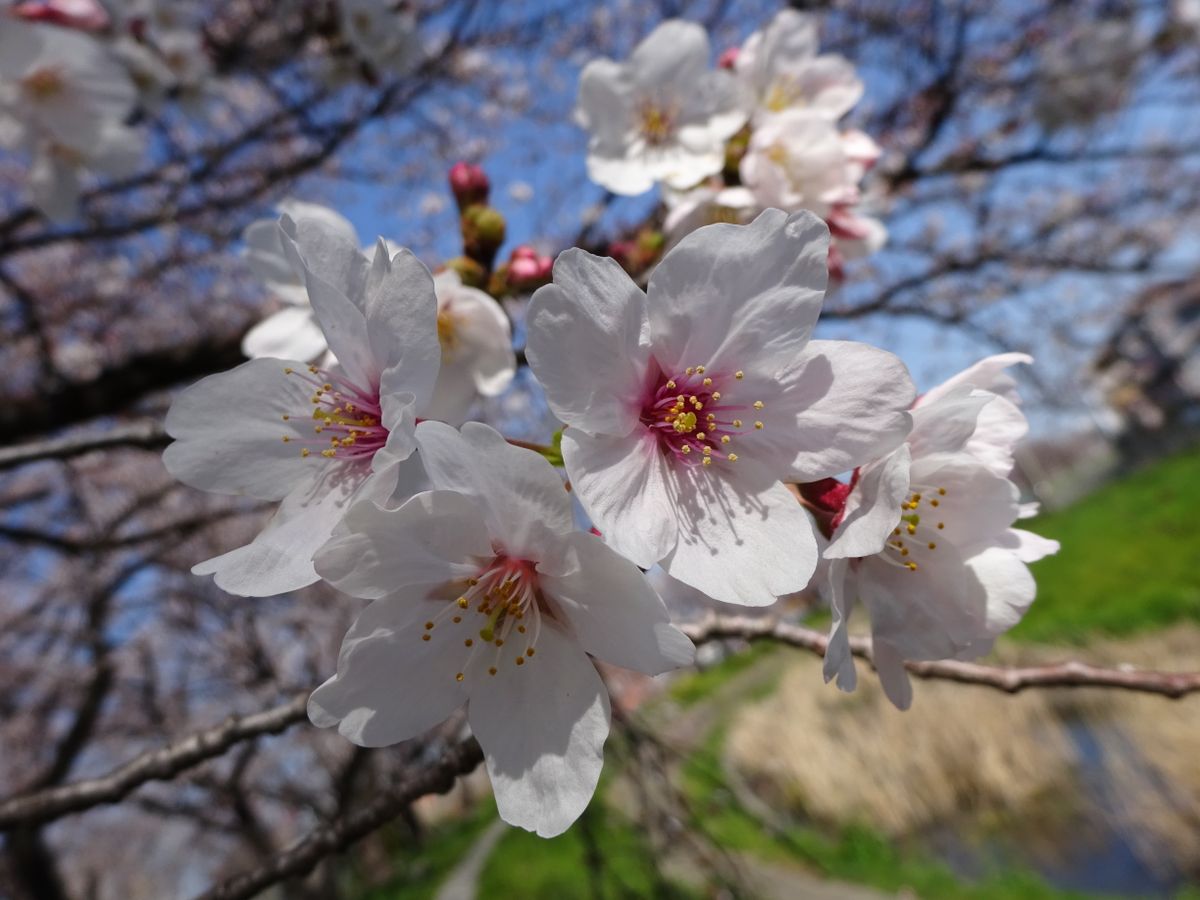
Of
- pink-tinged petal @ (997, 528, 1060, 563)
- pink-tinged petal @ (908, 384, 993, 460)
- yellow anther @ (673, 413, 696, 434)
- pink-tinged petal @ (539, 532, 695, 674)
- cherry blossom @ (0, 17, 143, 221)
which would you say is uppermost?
pink-tinged petal @ (908, 384, 993, 460)

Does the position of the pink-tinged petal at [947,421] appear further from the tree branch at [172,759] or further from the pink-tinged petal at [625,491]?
the tree branch at [172,759]

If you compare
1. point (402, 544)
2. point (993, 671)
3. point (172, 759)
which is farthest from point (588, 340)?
point (172, 759)

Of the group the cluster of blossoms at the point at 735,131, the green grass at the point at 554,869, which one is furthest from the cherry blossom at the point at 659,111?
the green grass at the point at 554,869

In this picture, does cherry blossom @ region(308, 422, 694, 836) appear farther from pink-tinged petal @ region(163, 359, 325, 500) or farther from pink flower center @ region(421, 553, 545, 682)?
pink-tinged petal @ region(163, 359, 325, 500)

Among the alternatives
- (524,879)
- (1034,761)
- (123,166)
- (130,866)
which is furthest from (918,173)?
(130,866)

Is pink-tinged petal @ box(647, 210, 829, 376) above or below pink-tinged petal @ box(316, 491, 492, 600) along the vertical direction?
above

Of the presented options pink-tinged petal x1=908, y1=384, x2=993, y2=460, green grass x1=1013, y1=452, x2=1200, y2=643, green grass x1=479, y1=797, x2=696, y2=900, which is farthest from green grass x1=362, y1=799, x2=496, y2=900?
pink-tinged petal x1=908, y1=384, x2=993, y2=460

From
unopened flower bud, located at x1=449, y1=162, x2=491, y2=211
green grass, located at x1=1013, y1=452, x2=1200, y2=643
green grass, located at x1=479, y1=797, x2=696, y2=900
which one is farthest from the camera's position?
green grass, located at x1=1013, y1=452, x2=1200, y2=643
